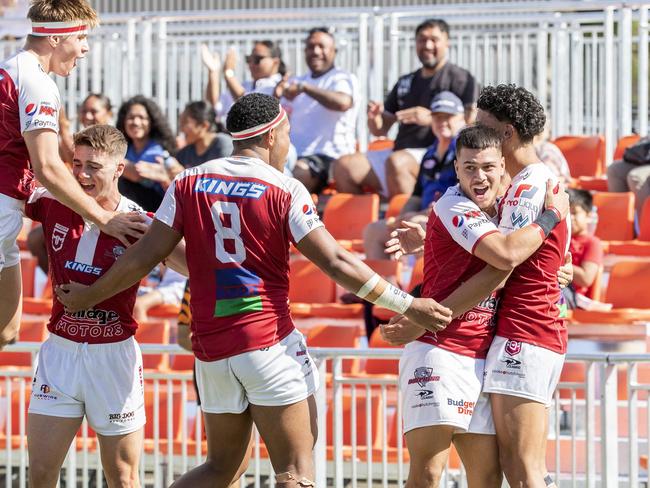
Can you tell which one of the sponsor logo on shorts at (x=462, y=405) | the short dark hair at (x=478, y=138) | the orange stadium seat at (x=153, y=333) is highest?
the short dark hair at (x=478, y=138)

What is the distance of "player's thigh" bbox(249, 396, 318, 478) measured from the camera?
514 centimetres

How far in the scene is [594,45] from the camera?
11695 mm

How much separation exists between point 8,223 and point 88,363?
2.28 ft

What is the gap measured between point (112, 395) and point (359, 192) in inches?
223

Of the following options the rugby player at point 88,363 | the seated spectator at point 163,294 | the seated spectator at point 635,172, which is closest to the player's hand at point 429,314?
the rugby player at point 88,363

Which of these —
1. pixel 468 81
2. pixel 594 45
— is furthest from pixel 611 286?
pixel 594 45

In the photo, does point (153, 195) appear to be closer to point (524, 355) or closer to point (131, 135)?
point (131, 135)

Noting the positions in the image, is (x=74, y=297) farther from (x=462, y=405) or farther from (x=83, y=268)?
(x=462, y=405)

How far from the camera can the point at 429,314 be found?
513cm

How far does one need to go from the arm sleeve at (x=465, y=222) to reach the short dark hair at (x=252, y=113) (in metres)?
0.81

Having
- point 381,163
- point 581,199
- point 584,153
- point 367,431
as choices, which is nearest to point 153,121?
point 381,163

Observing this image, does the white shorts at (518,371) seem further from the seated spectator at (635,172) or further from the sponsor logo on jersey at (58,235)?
the seated spectator at (635,172)

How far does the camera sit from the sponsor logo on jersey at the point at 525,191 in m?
5.22

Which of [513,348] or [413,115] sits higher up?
[413,115]
